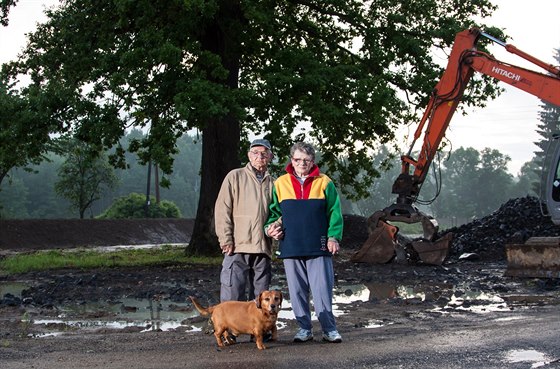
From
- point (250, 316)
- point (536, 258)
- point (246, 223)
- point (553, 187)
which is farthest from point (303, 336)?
point (553, 187)

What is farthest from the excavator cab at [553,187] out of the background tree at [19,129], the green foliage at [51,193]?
the green foliage at [51,193]

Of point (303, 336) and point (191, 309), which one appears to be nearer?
point (303, 336)

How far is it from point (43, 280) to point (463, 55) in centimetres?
1083

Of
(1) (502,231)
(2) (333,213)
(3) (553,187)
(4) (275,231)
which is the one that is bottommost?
(1) (502,231)

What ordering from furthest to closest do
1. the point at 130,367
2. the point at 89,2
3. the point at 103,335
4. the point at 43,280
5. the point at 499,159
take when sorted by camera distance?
the point at 499,159, the point at 89,2, the point at 43,280, the point at 103,335, the point at 130,367

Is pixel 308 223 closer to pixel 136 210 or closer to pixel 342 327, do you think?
pixel 342 327

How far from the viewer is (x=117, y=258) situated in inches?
1019

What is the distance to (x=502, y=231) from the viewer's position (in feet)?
85.1

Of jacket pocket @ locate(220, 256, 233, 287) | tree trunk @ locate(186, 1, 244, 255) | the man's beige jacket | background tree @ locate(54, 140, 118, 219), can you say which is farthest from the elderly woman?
background tree @ locate(54, 140, 118, 219)

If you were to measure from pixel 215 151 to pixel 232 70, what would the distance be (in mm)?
2336

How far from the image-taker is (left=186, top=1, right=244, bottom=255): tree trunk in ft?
79.5

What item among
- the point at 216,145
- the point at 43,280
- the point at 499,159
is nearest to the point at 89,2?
the point at 216,145

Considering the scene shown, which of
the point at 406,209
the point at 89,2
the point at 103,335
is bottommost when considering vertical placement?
the point at 103,335

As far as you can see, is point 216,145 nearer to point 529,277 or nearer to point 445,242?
point 445,242
